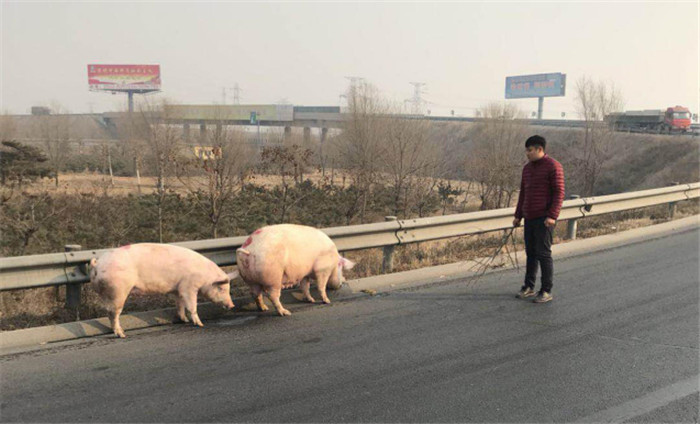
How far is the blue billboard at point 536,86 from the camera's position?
107250 millimetres

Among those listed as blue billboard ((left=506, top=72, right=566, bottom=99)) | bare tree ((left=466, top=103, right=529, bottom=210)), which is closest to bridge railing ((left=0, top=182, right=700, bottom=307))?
bare tree ((left=466, top=103, right=529, bottom=210))

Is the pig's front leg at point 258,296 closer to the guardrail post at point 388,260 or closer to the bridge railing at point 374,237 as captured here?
the bridge railing at point 374,237

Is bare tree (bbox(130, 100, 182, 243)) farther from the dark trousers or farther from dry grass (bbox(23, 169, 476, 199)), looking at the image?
the dark trousers

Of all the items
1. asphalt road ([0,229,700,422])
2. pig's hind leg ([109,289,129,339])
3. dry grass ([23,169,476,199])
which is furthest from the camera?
dry grass ([23,169,476,199])

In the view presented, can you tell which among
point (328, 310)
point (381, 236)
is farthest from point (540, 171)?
point (328, 310)

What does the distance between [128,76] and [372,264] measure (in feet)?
371

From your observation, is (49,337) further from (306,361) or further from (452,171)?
(452,171)

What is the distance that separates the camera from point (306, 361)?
4.21m

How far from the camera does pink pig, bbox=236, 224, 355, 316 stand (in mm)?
5172

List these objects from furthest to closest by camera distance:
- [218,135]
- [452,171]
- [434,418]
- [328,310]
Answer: [452,171] < [218,135] < [328,310] < [434,418]

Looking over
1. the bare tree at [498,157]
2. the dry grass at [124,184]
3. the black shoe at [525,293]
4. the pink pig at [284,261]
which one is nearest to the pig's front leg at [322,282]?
the pink pig at [284,261]

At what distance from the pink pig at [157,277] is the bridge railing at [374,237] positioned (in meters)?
0.43

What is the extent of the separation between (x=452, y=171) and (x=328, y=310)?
31.9 meters

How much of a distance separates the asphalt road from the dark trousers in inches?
14.0
